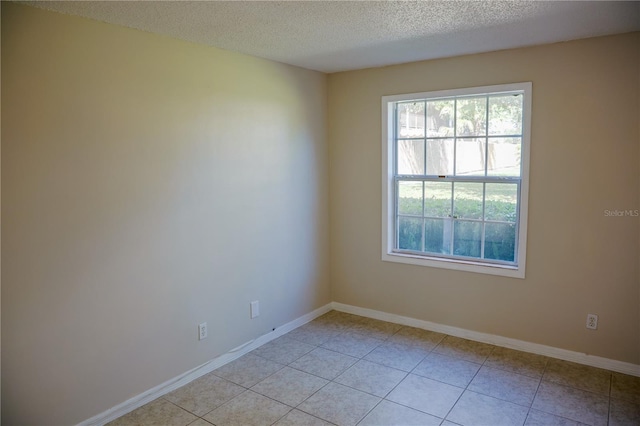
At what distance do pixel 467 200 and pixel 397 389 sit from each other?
1658 mm

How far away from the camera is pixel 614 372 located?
10.3ft

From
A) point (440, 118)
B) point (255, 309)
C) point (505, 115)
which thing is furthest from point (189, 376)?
point (505, 115)

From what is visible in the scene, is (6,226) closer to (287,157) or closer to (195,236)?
(195,236)

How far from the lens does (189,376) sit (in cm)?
312

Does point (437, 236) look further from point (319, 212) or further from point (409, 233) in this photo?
point (319, 212)

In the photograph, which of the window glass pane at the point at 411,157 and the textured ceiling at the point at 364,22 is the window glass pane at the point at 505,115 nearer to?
the textured ceiling at the point at 364,22

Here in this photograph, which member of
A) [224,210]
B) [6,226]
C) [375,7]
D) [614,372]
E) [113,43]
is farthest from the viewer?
[224,210]

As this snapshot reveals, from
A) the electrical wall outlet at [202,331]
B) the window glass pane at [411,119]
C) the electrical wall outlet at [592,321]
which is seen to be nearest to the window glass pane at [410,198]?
the window glass pane at [411,119]

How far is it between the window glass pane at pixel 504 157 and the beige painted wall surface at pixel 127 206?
1.69 meters

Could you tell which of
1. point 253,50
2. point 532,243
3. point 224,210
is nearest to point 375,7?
point 253,50

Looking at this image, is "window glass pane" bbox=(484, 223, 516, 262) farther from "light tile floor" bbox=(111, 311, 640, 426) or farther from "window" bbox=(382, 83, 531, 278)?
"light tile floor" bbox=(111, 311, 640, 426)

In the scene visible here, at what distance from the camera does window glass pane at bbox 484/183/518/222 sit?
352 cm

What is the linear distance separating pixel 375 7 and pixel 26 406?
2.78m

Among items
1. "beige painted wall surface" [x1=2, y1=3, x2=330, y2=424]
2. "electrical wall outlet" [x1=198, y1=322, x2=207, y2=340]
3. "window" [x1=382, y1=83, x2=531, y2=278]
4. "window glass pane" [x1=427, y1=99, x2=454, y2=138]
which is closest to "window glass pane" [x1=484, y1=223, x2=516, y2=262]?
"window" [x1=382, y1=83, x2=531, y2=278]
